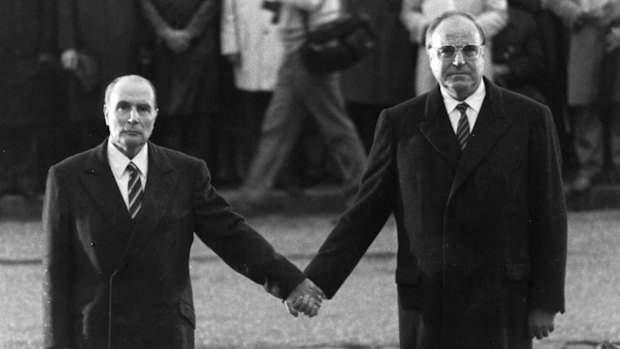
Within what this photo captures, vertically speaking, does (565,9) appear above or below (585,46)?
above

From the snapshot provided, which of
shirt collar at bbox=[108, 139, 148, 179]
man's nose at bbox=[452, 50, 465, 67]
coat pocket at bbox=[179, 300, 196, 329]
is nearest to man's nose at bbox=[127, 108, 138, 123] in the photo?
shirt collar at bbox=[108, 139, 148, 179]

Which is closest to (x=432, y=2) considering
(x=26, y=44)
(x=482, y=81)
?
(x=26, y=44)

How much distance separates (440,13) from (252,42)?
4.53 ft

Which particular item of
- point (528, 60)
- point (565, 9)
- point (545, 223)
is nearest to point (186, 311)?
point (545, 223)

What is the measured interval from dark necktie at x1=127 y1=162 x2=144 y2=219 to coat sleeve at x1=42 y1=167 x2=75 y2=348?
23 centimetres

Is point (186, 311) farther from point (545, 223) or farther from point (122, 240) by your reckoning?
point (545, 223)

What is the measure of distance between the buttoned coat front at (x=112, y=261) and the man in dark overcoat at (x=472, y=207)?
2.63ft

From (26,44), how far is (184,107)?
1.20 metres

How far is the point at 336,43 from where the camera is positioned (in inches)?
493

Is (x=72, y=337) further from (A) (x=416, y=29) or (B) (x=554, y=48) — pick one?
(B) (x=554, y=48)

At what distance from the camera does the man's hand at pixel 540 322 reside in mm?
6902

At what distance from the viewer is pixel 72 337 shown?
6.84 metres

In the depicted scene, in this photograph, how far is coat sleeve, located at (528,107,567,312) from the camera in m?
6.90

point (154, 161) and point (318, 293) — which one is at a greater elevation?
point (154, 161)
